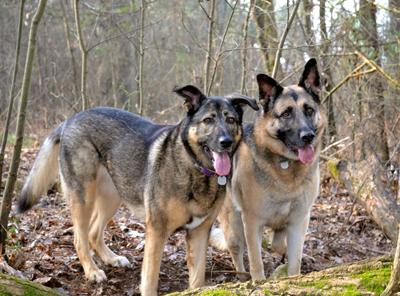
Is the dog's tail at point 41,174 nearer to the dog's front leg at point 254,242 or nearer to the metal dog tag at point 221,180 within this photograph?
the metal dog tag at point 221,180

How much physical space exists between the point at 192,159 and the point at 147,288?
1.21 metres

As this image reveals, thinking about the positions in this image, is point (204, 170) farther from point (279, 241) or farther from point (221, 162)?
point (279, 241)

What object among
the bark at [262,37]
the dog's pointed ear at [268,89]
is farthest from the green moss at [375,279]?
the bark at [262,37]

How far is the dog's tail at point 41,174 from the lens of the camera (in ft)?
13.5

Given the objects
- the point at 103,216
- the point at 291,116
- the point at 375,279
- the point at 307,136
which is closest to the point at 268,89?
the point at 291,116

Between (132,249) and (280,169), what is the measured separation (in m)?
2.27

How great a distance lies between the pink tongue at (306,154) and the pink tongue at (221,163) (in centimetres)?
77

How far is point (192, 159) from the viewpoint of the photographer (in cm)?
359

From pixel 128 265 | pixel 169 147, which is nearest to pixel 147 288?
pixel 128 265

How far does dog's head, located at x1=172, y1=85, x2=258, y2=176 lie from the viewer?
3.36 meters

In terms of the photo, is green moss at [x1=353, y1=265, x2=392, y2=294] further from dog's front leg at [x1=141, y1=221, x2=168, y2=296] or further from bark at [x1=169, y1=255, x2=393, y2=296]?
dog's front leg at [x1=141, y1=221, x2=168, y2=296]

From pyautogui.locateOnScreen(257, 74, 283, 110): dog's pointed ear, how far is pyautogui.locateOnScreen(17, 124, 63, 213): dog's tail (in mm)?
2306

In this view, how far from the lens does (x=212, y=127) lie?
11.3 ft

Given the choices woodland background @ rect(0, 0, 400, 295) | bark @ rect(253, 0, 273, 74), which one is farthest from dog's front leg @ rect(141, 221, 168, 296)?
bark @ rect(253, 0, 273, 74)
